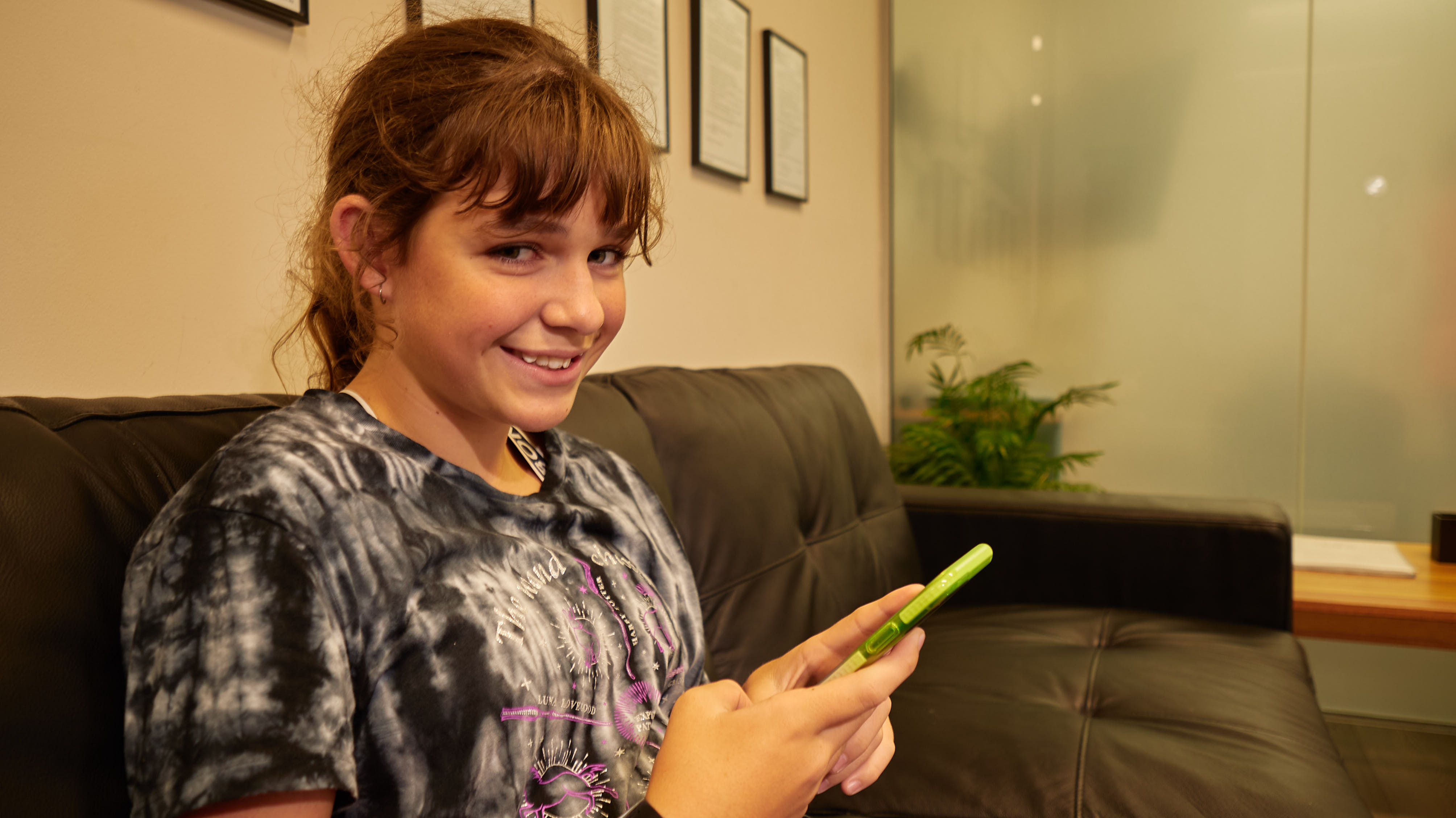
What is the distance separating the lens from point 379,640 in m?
0.59

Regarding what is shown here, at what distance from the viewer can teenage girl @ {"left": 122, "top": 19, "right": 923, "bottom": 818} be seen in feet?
1.69

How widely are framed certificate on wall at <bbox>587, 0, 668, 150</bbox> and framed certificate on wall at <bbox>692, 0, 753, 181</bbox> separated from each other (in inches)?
4.5

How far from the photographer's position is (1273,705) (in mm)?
1288

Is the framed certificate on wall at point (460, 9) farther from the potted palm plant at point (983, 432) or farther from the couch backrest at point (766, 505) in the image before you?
the potted palm plant at point (983, 432)

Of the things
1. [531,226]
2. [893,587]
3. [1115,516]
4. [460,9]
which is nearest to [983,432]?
[1115,516]

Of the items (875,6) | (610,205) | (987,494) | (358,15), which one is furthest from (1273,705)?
(875,6)

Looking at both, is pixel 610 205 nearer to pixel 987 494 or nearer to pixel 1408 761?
pixel 987 494

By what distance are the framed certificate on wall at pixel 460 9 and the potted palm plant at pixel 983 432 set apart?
5.16ft

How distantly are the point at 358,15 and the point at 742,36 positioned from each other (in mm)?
1108

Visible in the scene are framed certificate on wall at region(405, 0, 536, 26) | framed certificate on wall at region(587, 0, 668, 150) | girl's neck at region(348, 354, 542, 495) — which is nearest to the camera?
girl's neck at region(348, 354, 542, 495)

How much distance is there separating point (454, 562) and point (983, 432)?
1994 mm

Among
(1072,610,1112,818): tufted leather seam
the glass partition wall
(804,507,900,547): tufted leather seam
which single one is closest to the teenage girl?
(1072,610,1112,818): tufted leather seam

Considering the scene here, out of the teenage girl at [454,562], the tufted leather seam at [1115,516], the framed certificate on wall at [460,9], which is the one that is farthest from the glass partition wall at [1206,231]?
the teenage girl at [454,562]

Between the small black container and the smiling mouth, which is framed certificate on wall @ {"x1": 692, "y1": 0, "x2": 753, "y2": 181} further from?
the small black container
